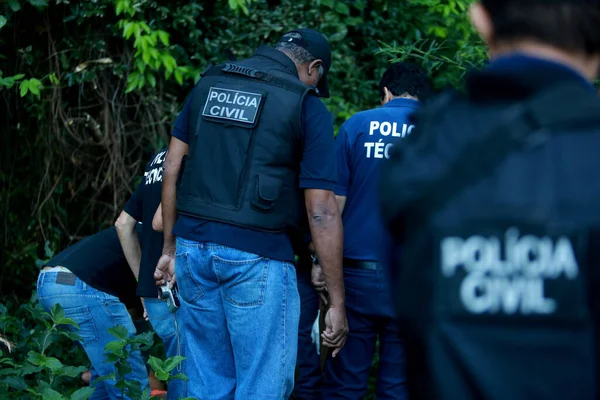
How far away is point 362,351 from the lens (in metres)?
4.67

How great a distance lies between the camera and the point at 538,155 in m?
1.46

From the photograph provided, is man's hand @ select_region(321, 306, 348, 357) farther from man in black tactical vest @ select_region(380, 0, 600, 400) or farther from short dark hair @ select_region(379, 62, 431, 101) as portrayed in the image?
man in black tactical vest @ select_region(380, 0, 600, 400)

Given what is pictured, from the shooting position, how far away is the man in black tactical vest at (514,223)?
4.75ft

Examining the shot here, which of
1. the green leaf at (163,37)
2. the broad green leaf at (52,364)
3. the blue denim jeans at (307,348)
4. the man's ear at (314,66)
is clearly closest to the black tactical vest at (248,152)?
the man's ear at (314,66)

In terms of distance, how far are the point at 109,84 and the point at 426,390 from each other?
18.0 ft

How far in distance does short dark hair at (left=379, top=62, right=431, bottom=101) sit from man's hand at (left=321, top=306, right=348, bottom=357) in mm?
1338

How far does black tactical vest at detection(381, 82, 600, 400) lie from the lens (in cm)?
144

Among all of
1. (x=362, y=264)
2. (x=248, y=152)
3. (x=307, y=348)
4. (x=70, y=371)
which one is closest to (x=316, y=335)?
(x=307, y=348)

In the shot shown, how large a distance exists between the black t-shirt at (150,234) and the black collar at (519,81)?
294cm

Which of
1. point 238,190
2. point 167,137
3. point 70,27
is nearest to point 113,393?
point 238,190

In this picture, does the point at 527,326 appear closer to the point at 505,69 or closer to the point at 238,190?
the point at 505,69

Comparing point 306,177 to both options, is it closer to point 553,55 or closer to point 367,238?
point 367,238

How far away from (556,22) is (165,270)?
9.07ft

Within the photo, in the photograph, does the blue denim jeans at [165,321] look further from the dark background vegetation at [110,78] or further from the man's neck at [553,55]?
the man's neck at [553,55]
